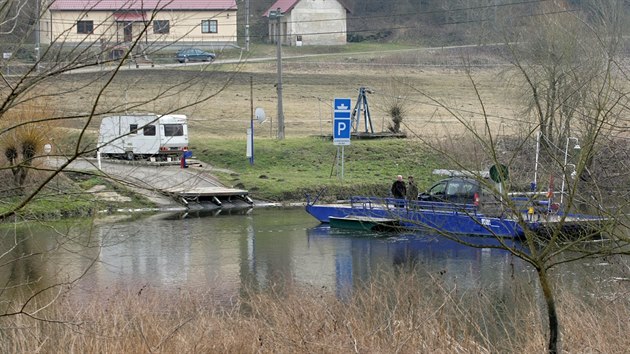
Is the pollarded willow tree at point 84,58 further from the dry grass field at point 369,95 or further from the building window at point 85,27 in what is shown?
the dry grass field at point 369,95

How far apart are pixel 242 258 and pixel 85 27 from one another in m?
15.6

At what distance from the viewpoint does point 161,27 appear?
24.3ft

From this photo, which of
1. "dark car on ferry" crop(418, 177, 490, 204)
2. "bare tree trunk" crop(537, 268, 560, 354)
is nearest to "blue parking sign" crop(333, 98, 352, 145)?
"dark car on ferry" crop(418, 177, 490, 204)

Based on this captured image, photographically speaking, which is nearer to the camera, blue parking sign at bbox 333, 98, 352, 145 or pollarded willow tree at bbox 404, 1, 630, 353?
pollarded willow tree at bbox 404, 1, 630, 353

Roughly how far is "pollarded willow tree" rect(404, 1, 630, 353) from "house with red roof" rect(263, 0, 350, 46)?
95.1 feet

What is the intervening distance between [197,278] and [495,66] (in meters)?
39.0

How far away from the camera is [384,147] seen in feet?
136

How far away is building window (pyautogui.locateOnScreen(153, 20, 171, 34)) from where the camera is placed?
24.2 feet

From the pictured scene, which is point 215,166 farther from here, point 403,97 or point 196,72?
point 196,72

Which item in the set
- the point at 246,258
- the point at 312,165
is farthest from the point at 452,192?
the point at 312,165

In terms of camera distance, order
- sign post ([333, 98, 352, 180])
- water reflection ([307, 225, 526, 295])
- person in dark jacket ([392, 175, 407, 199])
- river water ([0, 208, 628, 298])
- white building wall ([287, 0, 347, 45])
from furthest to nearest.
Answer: white building wall ([287, 0, 347, 45]) → sign post ([333, 98, 352, 180]) → person in dark jacket ([392, 175, 407, 199]) → water reflection ([307, 225, 526, 295]) → river water ([0, 208, 628, 298])

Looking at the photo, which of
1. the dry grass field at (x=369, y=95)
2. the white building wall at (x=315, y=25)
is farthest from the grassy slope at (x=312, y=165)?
the white building wall at (x=315, y=25)

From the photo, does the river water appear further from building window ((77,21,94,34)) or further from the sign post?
building window ((77,21,94,34))

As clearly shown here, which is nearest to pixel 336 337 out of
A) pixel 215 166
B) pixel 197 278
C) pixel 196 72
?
pixel 196 72
